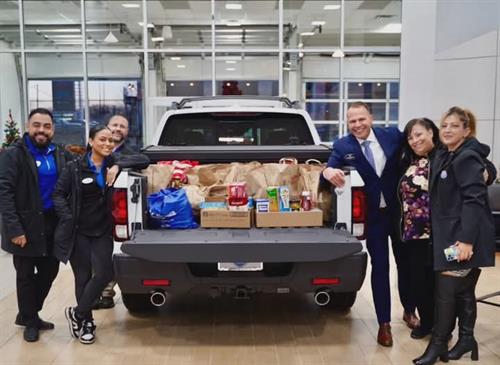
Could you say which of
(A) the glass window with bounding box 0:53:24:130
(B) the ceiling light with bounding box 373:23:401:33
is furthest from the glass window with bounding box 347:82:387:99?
(A) the glass window with bounding box 0:53:24:130

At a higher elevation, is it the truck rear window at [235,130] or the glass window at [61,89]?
the glass window at [61,89]

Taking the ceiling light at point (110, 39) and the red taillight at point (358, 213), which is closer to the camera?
the red taillight at point (358, 213)

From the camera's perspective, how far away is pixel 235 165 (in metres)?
4.29

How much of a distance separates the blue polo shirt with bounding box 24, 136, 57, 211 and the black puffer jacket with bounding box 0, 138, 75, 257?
51mm

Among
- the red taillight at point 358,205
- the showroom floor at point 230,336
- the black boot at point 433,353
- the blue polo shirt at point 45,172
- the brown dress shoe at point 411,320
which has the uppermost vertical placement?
the blue polo shirt at point 45,172

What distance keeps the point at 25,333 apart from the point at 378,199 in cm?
279

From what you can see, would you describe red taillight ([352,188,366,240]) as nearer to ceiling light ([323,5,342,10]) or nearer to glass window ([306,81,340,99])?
glass window ([306,81,340,99])

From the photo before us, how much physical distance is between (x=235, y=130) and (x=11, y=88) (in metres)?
10.4

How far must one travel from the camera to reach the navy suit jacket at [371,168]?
394 cm

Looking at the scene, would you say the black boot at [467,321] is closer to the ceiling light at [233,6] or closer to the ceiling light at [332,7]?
the ceiling light at [332,7]

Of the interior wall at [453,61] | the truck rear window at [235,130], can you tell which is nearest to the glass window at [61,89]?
the interior wall at [453,61]

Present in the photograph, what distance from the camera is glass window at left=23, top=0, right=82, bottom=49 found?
13805 millimetres

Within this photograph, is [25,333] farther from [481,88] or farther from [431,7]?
[431,7]

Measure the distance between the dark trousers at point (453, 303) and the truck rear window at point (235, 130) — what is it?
2.37 meters
